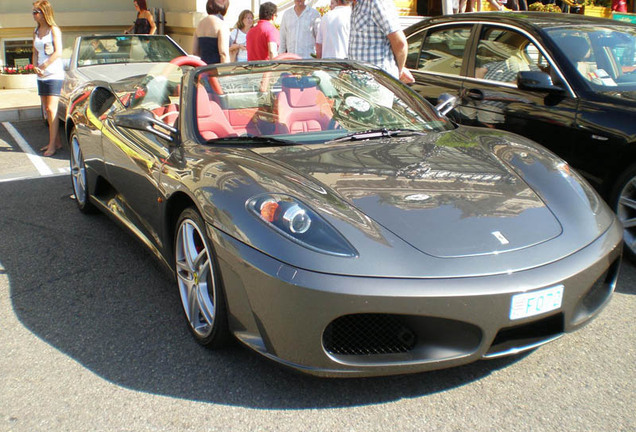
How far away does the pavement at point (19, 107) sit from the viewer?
9758 millimetres

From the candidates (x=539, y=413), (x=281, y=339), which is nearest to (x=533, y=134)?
(x=539, y=413)

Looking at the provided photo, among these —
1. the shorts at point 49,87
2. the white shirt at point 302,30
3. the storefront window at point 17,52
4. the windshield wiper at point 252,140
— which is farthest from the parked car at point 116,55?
the storefront window at point 17,52

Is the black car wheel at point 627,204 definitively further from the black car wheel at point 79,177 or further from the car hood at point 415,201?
the black car wheel at point 79,177

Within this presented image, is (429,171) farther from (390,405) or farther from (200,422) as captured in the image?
(200,422)

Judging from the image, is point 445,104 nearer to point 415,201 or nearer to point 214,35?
point 415,201

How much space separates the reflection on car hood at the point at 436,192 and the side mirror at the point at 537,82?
1.32 metres

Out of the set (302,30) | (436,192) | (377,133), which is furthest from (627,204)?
(302,30)

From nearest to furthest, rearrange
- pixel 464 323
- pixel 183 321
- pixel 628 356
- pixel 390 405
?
pixel 464 323, pixel 390 405, pixel 628 356, pixel 183 321

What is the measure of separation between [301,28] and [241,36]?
2.20m

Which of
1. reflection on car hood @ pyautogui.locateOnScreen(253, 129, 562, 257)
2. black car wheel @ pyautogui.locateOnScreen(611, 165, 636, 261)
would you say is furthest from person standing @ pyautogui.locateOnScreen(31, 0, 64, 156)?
black car wheel @ pyautogui.locateOnScreen(611, 165, 636, 261)

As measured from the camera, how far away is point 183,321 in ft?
11.4

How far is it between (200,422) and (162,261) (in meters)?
1.17

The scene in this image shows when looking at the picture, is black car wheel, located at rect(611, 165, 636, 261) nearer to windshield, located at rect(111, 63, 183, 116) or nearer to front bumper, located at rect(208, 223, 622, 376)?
front bumper, located at rect(208, 223, 622, 376)

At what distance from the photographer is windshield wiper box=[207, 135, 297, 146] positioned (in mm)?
3455
